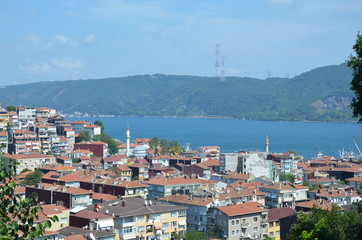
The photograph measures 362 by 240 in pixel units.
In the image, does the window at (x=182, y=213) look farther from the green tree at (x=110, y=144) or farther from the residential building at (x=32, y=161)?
the green tree at (x=110, y=144)

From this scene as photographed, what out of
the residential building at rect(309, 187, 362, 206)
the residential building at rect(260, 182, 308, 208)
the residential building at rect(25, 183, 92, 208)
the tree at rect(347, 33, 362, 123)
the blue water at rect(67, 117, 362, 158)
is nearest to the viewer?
the tree at rect(347, 33, 362, 123)

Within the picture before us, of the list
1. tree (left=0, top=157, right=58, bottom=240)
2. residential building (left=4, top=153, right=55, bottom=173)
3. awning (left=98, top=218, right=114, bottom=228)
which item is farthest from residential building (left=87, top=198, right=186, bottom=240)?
residential building (left=4, top=153, right=55, bottom=173)

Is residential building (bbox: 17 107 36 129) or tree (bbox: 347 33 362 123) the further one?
residential building (bbox: 17 107 36 129)

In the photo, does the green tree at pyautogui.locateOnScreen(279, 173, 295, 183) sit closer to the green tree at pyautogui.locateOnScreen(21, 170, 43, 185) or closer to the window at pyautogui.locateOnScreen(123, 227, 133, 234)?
the green tree at pyautogui.locateOnScreen(21, 170, 43, 185)

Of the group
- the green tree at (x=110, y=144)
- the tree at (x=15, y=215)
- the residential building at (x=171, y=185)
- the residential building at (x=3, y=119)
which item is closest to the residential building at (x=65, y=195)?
the residential building at (x=171, y=185)

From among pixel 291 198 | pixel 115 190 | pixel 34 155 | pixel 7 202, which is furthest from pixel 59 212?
pixel 34 155

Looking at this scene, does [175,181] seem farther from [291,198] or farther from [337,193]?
[337,193]
